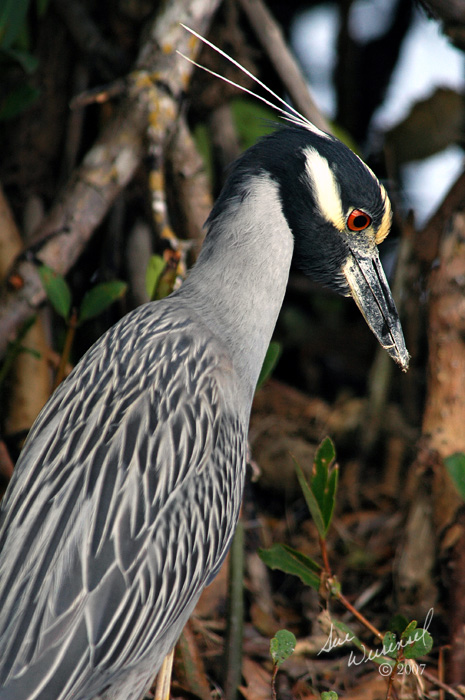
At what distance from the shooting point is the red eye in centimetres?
203

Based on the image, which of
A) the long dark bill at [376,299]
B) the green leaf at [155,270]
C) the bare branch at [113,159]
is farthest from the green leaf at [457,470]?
the bare branch at [113,159]

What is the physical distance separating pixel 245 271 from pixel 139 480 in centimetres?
61

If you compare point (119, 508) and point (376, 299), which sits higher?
point (376, 299)

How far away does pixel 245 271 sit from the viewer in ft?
6.65

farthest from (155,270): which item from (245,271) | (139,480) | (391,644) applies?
(391,644)

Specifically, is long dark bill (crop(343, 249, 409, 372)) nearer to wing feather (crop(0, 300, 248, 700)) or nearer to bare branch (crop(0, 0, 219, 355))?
wing feather (crop(0, 300, 248, 700))

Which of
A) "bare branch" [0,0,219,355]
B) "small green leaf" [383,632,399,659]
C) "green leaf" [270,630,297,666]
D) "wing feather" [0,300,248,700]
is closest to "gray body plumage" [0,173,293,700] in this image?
"wing feather" [0,300,248,700]

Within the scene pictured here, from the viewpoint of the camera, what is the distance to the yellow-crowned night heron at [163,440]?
164 cm

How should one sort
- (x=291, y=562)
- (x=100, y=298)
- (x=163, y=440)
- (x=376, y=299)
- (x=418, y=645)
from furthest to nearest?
(x=100, y=298) < (x=376, y=299) < (x=291, y=562) < (x=163, y=440) < (x=418, y=645)

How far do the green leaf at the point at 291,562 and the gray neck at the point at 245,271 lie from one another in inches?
16.4

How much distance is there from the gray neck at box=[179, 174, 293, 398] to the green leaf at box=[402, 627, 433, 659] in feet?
2.36

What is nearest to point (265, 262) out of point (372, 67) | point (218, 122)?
point (218, 122)

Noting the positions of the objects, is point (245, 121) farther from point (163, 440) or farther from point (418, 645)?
point (418, 645)

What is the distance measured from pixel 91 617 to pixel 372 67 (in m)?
3.62
